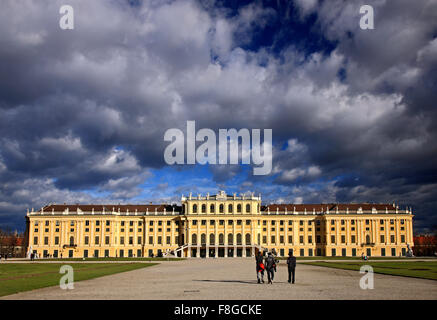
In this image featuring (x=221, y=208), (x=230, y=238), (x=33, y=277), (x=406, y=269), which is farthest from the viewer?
(x=221, y=208)

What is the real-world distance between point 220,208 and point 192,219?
23.0 feet

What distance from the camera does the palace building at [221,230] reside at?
9719 cm

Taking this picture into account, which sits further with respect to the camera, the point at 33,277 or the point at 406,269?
the point at 406,269

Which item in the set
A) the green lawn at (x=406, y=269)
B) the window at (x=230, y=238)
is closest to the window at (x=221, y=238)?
the window at (x=230, y=238)

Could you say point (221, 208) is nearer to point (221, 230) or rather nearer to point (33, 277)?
point (221, 230)

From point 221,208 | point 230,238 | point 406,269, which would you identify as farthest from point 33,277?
point 221,208

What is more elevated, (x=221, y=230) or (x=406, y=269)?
(x=221, y=230)

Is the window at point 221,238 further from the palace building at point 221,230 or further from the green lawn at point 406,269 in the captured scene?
the green lawn at point 406,269

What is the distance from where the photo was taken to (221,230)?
97812mm

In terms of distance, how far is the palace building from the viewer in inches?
3826

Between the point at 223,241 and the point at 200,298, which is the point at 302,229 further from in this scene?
the point at 200,298

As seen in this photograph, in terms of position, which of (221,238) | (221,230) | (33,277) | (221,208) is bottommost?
(221,238)

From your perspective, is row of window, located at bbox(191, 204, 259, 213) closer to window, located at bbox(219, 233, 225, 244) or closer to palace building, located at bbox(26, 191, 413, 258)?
palace building, located at bbox(26, 191, 413, 258)
